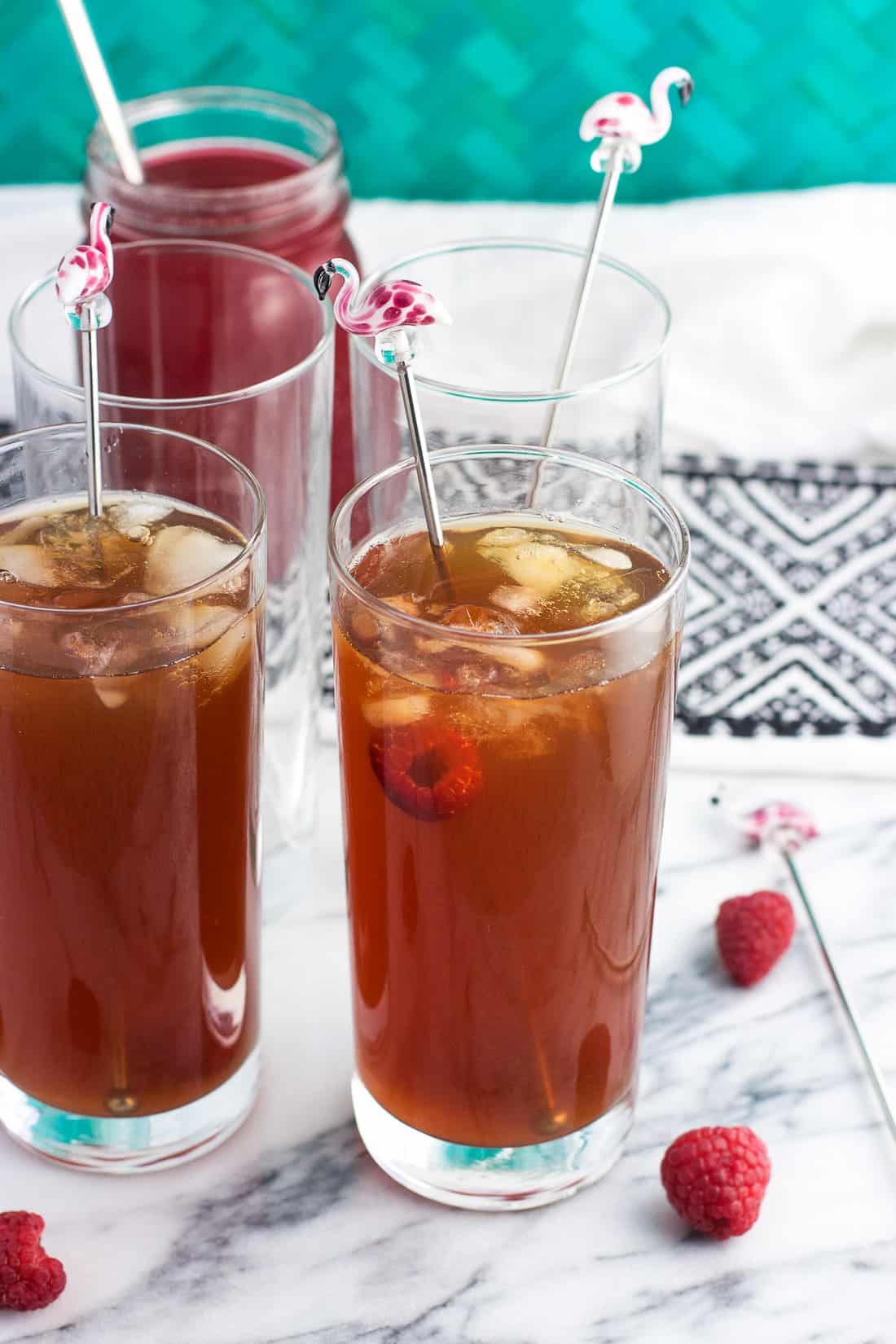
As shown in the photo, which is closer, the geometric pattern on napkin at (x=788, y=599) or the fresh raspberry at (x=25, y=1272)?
the fresh raspberry at (x=25, y=1272)

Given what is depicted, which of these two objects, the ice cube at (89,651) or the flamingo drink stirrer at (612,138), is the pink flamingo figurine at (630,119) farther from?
the ice cube at (89,651)

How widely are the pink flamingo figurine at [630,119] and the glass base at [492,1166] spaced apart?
642mm

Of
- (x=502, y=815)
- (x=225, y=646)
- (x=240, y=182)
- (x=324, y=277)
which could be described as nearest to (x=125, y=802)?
(x=225, y=646)

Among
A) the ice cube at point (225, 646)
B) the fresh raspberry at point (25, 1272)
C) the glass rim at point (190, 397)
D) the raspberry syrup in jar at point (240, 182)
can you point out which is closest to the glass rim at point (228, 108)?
the raspberry syrup in jar at point (240, 182)

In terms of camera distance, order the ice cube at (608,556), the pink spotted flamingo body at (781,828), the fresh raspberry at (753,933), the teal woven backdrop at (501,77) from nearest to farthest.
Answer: the ice cube at (608,556), the fresh raspberry at (753,933), the pink spotted flamingo body at (781,828), the teal woven backdrop at (501,77)

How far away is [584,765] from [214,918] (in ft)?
0.93

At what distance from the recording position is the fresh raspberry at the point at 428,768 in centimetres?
98

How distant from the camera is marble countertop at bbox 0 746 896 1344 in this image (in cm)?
107

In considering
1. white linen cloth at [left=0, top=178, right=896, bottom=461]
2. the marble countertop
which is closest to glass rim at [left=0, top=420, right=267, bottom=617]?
the marble countertop

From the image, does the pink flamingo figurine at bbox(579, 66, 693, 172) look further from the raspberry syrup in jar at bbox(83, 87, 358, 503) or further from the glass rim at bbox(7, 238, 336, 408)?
the raspberry syrup in jar at bbox(83, 87, 358, 503)

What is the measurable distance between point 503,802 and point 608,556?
0.56 feet

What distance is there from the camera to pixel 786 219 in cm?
226

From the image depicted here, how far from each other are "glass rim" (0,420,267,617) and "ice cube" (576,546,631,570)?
195 mm

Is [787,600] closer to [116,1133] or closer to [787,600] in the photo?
[787,600]
